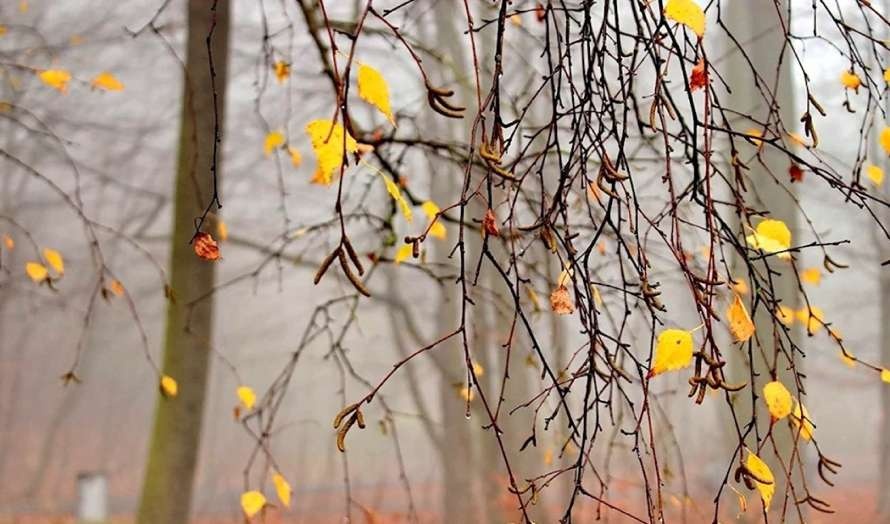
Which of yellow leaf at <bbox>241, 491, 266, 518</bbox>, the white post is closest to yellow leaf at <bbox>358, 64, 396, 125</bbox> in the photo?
yellow leaf at <bbox>241, 491, 266, 518</bbox>

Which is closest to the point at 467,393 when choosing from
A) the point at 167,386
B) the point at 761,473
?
the point at 761,473

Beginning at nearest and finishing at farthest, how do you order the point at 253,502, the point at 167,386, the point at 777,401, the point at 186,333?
the point at 777,401
the point at 253,502
the point at 167,386
the point at 186,333

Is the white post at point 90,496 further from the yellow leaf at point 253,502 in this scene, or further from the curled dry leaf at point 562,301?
the curled dry leaf at point 562,301

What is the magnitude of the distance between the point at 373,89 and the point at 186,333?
174cm

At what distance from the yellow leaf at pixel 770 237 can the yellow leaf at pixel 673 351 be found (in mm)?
252

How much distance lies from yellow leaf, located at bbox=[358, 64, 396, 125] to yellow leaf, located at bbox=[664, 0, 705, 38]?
0.27 m

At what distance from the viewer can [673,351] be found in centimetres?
88

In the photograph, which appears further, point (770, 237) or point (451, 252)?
point (770, 237)

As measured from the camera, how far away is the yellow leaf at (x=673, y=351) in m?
0.87

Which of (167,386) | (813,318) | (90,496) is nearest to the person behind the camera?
(813,318)

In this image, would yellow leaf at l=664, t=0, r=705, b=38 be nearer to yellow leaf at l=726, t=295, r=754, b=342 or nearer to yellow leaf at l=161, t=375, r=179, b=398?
yellow leaf at l=726, t=295, r=754, b=342

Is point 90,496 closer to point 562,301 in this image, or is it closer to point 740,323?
point 562,301

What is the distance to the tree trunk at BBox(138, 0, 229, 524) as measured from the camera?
2443mm

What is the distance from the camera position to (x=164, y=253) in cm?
1052
